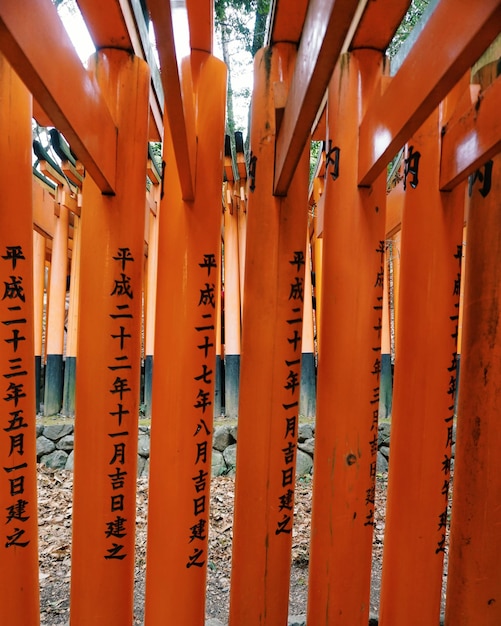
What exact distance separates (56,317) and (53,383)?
1141 mm

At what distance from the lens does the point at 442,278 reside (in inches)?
84.2

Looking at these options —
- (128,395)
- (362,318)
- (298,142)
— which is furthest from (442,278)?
(128,395)

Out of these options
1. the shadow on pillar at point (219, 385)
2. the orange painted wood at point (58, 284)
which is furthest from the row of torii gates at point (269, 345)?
the orange painted wood at point (58, 284)

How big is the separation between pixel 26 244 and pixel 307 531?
5.08m

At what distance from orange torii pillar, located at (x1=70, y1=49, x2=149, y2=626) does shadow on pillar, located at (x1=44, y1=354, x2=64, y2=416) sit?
6.17m

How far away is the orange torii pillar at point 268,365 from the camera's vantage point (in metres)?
2.32

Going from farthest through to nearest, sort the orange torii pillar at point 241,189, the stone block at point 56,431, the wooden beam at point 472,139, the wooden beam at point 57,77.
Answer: the stone block at point 56,431
the orange torii pillar at point 241,189
the wooden beam at point 472,139
the wooden beam at point 57,77

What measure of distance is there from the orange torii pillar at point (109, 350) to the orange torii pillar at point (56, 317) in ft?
19.1

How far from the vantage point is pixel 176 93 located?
5.33 feet

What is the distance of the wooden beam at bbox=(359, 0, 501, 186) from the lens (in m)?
1.08

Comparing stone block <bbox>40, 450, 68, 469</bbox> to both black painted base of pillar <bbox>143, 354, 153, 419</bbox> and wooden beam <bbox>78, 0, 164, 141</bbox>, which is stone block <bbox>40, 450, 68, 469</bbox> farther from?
wooden beam <bbox>78, 0, 164, 141</bbox>

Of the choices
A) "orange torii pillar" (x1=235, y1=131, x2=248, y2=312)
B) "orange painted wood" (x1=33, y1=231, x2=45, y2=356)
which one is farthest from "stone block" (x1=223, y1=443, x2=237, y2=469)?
"orange painted wood" (x1=33, y1=231, x2=45, y2=356)

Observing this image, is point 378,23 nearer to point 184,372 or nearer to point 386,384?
point 184,372

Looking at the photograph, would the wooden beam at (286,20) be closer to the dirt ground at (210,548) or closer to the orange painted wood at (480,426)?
the orange painted wood at (480,426)
